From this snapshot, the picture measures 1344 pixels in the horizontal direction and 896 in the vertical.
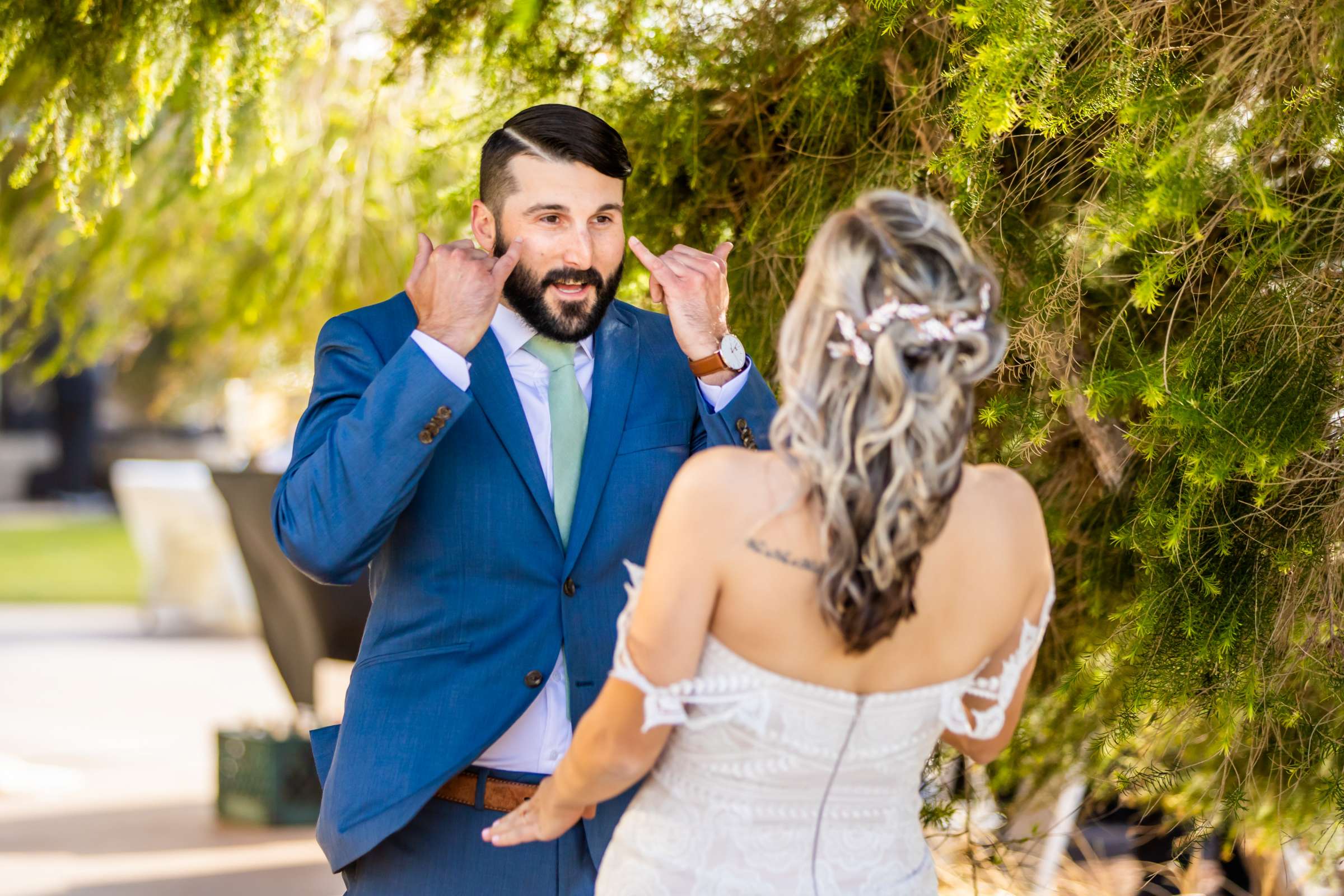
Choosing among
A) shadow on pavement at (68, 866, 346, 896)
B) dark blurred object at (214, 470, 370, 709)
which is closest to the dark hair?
shadow on pavement at (68, 866, 346, 896)

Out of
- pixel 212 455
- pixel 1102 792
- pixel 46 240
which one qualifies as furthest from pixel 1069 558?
pixel 212 455

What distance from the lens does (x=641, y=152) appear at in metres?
3.13

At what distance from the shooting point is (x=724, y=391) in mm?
2262

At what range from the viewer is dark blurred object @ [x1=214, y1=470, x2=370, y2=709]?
588 cm

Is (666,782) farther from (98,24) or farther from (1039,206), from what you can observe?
(98,24)

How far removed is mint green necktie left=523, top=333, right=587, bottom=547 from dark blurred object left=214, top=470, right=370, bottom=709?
3.73m

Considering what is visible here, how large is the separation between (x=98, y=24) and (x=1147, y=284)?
212cm

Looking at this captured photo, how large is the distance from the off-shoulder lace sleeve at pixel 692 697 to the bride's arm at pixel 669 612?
0.03 ft

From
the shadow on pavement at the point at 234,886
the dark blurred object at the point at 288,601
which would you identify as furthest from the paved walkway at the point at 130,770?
the dark blurred object at the point at 288,601

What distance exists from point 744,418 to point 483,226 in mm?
572

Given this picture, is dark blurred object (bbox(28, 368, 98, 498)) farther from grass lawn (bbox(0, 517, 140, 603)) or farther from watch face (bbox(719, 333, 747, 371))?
watch face (bbox(719, 333, 747, 371))

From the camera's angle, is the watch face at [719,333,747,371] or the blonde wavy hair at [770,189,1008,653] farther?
the watch face at [719,333,747,371]

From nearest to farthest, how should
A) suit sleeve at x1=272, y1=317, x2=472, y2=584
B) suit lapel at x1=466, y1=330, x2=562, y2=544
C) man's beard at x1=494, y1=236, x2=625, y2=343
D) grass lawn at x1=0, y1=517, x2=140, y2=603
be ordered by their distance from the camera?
1. suit sleeve at x1=272, y1=317, x2=472, y2=584
2. suit lapel at x1=466, y1=330, x2=562, y2=544
3. man's beard at x1=494, y1=236, x2=625, y2=343
4. grass lawn at x1=0, y1=517, x2=140, y2=603

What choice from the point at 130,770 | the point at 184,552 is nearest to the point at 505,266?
the point at 130,770
